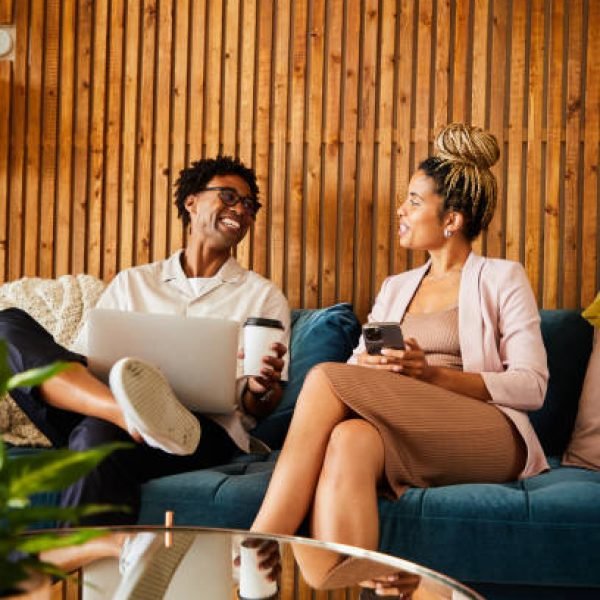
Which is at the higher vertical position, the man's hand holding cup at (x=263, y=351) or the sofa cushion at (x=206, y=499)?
the man's hand holding cup at (x=263, y=351)

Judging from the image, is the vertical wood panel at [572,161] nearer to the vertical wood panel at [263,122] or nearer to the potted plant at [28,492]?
the vertical wood panel at [263,122]

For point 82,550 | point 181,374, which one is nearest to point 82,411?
point 181,374

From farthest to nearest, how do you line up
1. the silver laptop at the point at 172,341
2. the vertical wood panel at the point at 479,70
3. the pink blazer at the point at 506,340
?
the vertical wood panel at the point at 479,70 → the pink blazer at the point at 506,340 → the silver laptop at the point at 172,341

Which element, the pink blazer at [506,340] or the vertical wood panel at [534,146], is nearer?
the pink blazer at [506,340]

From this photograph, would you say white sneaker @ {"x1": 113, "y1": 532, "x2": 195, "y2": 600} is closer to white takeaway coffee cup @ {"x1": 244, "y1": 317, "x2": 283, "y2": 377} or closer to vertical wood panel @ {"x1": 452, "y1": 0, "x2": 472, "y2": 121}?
white takeaway coffee cup @ {"x1": 244, "y1": 317, "x2": 283, "y2": 377}

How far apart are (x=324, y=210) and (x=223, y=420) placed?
49.0 inches

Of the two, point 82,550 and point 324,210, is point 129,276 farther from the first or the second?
point 82,550

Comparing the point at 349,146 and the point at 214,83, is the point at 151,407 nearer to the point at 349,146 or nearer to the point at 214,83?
the point at 349,146

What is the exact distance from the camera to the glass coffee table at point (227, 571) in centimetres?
135

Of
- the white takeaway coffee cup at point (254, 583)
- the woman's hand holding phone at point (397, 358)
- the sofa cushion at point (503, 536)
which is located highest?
the woman's hand holding phone at point (397, 358)

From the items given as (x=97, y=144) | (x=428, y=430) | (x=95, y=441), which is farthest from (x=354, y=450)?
(x=97, y=144)

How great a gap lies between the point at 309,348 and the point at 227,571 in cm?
187

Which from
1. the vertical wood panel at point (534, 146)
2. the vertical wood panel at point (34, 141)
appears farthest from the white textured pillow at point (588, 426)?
the vertical wood panel at point (34, 141)

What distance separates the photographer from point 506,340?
2854 millimetres
